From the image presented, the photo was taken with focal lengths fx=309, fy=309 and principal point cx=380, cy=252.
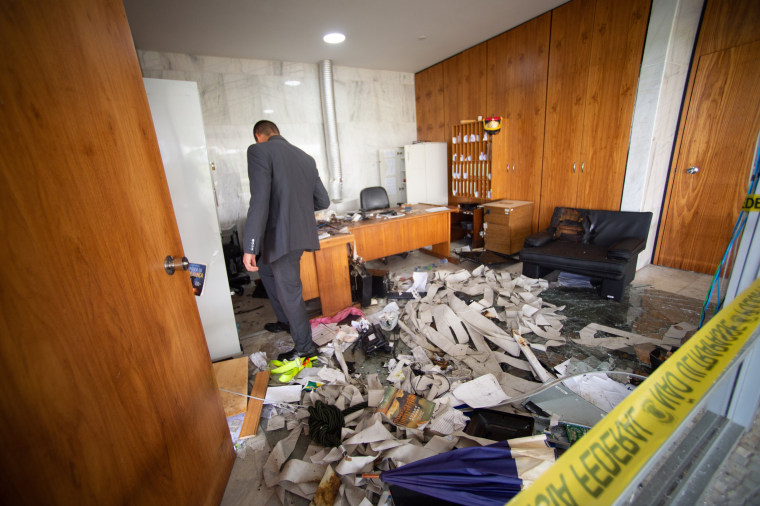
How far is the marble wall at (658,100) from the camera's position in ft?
10.2

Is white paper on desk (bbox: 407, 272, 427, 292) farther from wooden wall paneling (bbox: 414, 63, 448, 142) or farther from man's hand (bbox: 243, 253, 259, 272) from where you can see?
wooden wall paneling (bbox: 414, 63, 448, 142)

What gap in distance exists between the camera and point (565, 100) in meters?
4.04

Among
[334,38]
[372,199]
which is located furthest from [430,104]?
[372,199]

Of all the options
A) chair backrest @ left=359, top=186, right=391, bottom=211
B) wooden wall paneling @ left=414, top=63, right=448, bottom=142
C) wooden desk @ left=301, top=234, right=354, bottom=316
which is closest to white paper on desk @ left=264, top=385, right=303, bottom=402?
wooden desk @ left=301, top=234, right=354, bottom=316

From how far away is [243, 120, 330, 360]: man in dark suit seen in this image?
2105 millimetres

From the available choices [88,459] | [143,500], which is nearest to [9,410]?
[88,459]

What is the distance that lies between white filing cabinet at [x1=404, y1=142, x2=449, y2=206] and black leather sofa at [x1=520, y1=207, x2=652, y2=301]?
2.31 m

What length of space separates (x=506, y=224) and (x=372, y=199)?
1.96 meters

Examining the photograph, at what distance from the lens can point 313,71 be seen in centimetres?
532

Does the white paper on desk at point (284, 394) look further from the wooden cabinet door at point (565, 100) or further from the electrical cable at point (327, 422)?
the wooden cabinet door at point (565, 100)

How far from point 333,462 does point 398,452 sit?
1.08ft

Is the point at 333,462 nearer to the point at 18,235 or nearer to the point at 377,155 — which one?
the point at 18,235

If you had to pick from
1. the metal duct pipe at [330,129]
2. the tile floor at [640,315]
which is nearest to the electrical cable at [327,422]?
the tile floor at [640,315]

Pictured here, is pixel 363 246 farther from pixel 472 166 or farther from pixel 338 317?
pixel 472 166
